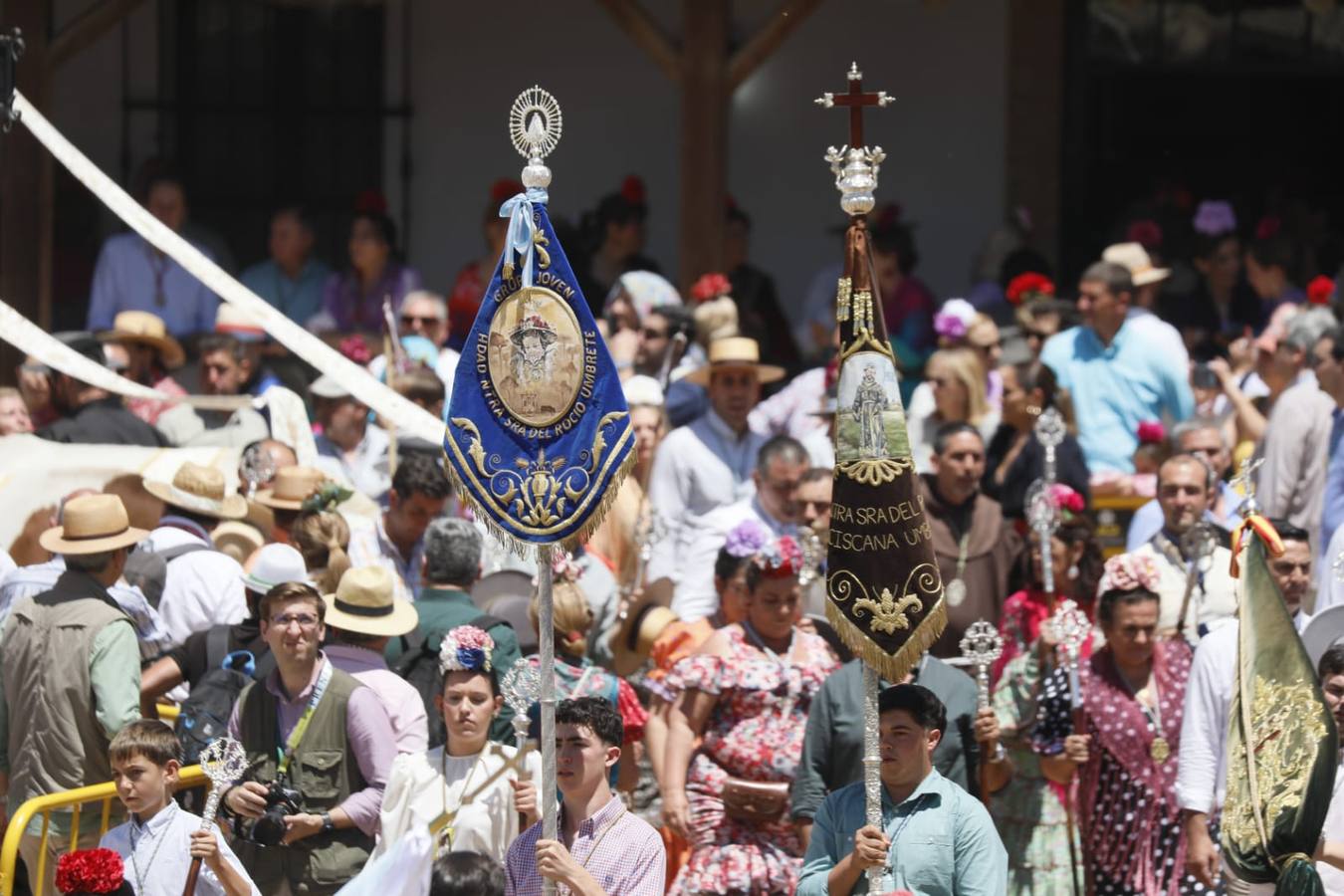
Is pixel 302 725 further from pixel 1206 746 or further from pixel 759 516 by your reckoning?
pixel 759 516

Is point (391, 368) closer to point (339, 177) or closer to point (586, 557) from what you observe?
point (586, 557)

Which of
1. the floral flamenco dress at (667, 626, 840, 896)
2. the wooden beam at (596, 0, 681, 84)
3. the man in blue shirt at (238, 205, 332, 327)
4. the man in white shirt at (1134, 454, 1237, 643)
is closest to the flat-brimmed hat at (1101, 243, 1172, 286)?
the wooden beam at (596, 0, 681, 84)

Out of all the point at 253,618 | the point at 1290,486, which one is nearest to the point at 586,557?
the point at 253,618

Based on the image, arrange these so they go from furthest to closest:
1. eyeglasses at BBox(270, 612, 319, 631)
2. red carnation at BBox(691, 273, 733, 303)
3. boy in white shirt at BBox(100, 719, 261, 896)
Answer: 1. red carnation at BBox(691, 273, 733, 303)
2. eyeglasses at BBox(270, 612, 319, 631)
3. boy in white shirt at BBox(100, 719, 261, 896)

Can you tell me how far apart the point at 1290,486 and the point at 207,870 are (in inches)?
209

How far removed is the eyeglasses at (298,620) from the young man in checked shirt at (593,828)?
90 cm

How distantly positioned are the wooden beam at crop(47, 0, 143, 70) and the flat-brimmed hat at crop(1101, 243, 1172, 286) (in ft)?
17.1

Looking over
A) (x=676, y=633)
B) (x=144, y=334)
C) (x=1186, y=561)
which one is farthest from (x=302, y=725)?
(x=144, y=334)

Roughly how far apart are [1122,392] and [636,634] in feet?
10.4

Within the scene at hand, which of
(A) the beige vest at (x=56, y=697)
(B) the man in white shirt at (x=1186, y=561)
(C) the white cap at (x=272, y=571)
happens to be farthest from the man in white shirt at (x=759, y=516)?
(A) the beige vest at (x=56, y=697)

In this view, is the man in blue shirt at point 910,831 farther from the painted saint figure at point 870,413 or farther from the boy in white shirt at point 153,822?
the boy in white shirt at point 153,822

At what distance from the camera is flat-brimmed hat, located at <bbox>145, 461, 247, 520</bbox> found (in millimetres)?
9453

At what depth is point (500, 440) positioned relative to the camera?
6.93m

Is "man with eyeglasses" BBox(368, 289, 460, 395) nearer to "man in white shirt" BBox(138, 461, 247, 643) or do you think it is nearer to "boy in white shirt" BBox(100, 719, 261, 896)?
"man in white shirt" BBox(138, 461, 247, 643)
